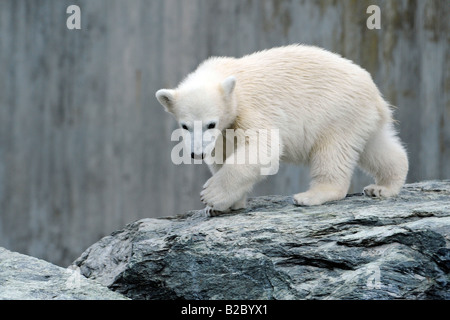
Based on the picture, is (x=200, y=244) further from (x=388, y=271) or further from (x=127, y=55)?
(x=127, y=55)

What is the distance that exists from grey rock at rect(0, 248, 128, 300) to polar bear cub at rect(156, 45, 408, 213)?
Answer: 1.00 m

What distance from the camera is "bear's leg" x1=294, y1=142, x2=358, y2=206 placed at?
5246 millimetres

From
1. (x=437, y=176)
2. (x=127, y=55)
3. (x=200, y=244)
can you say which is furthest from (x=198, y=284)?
(x=437, y=176)

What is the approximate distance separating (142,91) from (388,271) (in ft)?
13.2

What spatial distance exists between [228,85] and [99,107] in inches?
112

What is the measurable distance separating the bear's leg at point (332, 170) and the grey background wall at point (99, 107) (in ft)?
7.99

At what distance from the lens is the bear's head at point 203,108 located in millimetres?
4812

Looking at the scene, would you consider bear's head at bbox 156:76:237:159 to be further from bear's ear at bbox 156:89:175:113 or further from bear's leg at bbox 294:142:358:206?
bear's leg at bbox 294:142:358:206

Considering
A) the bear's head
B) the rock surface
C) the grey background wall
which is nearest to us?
the rock surface

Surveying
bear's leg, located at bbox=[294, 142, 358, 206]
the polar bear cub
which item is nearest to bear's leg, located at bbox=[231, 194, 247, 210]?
the polar bear cub

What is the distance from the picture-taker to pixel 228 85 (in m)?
4.96

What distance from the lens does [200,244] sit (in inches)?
185

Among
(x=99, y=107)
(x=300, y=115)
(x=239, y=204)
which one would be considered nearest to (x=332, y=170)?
(x=300, y=115)

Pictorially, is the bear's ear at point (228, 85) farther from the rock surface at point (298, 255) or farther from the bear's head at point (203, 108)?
the rock surface at point (298, 255)
